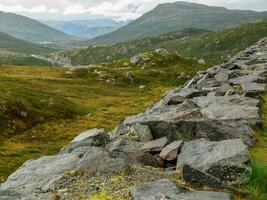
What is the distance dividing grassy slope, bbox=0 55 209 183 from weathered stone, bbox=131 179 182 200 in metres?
30.3

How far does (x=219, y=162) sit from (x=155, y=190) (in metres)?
2.51

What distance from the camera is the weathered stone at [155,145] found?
1833 centimetres

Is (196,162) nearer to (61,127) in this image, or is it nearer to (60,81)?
(61,127)

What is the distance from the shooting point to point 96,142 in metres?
20.6

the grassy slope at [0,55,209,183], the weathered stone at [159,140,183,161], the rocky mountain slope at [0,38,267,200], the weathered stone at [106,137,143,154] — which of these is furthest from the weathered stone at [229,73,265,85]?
the grassy slope at [0,55,209,183]

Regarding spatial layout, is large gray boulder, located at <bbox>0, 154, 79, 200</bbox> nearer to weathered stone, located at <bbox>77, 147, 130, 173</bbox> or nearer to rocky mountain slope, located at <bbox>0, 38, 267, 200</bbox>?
rocky mountain slope, located at <bbox>0, 38, 267, 200</bbox>

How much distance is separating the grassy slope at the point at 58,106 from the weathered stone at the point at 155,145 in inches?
1013

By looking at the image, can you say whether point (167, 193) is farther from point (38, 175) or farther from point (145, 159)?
point (38, 175)

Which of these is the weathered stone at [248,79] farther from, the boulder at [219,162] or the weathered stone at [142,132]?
the boulder at [219,162]

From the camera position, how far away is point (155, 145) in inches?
734

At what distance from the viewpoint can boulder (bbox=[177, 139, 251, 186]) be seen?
45.4 ft

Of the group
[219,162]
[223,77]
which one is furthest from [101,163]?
[223,77]

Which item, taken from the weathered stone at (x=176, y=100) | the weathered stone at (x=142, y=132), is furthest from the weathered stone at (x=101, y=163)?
the weathered stone at (x=176, y=100)

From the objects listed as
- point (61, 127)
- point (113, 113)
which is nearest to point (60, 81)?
point (113, 113)
